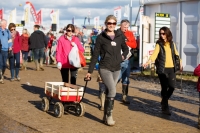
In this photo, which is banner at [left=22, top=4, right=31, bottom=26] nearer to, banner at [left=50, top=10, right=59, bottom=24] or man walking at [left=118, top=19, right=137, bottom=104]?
banner at [left=50, top=10, right=59, bottom=24]

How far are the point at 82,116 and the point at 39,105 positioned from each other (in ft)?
5.36

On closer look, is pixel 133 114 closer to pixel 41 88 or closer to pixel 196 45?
pixel 41 88

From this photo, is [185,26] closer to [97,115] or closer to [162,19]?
[162,19]

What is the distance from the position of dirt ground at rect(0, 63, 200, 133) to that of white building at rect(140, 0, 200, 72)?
138 inches

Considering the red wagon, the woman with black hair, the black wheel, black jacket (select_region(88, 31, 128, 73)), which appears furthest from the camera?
the woman with black hair

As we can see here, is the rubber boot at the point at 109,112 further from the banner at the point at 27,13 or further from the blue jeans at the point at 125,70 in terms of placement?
the banner at the point at 27,13

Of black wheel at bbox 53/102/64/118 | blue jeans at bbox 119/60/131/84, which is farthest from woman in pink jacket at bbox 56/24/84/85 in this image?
black wheel at bbox 53/102/64/118

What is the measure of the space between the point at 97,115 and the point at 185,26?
900 centimetres

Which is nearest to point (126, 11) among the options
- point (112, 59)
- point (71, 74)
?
point (71, 74)

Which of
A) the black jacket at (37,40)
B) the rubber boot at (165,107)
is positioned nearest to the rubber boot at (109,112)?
the rubber boot at (165,107)

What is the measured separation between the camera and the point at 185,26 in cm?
1720

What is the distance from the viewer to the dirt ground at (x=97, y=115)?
792 cm

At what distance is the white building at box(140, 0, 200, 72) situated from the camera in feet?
55.0

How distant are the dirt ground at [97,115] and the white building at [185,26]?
3513 mm
